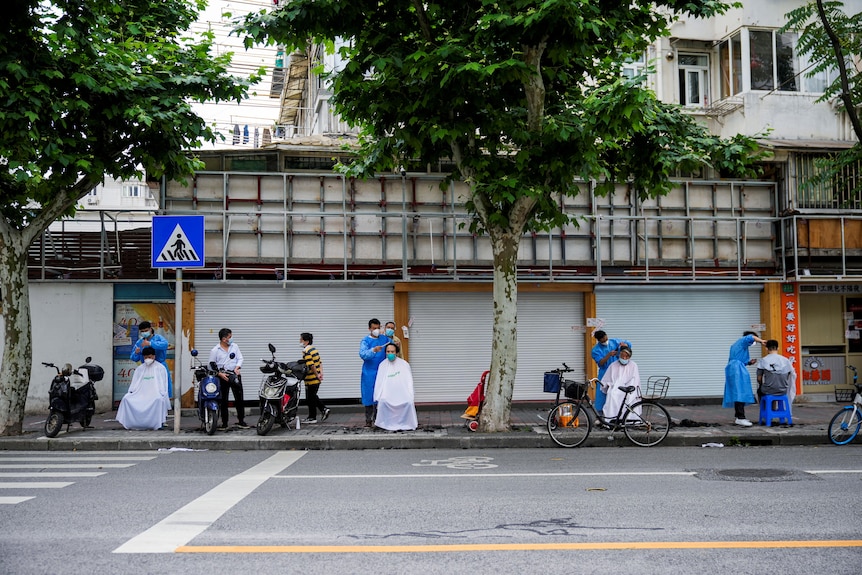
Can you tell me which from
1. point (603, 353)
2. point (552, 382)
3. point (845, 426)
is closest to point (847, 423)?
point (845, 426)

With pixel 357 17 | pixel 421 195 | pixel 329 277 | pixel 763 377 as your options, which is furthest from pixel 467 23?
pixel 763 377

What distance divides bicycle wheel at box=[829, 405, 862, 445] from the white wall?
13495mm

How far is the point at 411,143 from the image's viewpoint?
12195 mm

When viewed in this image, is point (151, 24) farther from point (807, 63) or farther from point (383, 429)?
point (807, 63)

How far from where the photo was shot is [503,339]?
12.7m

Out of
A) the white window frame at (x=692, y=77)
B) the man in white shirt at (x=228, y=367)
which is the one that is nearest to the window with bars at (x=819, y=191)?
the white window frame at (x=692, y=77)

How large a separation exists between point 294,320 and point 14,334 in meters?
5.52

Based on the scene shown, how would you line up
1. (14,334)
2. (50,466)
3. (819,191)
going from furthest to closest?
1. (819,191)
2. (14,334)
3. (50,466)

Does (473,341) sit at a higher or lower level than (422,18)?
lower

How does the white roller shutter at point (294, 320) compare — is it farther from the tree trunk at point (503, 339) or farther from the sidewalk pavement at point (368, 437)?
the tree trunk at point (503, 339)

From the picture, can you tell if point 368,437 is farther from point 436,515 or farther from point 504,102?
point 504,102

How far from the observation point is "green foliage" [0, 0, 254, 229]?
11.4 m

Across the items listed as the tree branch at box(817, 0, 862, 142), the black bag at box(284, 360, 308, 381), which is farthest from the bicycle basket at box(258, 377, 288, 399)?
the tree branch at box(817, 0, 862, 142)

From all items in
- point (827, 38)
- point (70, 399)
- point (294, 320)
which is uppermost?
point (827, 38)
